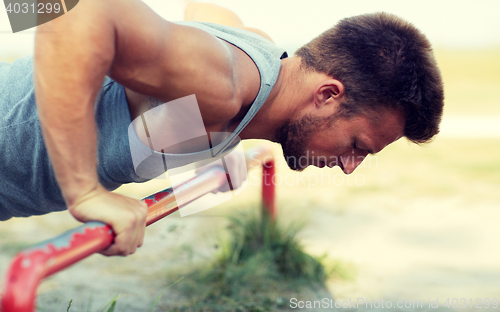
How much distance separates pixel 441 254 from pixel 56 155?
3.09m

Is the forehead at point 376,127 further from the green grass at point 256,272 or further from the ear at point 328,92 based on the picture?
the green grass at point 256,272

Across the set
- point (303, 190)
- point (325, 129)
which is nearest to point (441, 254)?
point (303, 190)

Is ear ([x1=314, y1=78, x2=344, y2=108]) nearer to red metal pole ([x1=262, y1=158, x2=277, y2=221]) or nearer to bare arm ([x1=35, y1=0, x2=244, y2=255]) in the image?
bare arm ([x1=35, y1=0, x2=244, y2=255])

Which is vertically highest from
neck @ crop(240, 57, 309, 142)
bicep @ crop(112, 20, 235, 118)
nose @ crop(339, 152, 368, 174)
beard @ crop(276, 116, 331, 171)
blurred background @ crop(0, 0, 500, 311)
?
bicep @ crop(112, 20, 235, 118)

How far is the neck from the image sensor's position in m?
1.71

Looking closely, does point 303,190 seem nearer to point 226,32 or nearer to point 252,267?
point 252,267

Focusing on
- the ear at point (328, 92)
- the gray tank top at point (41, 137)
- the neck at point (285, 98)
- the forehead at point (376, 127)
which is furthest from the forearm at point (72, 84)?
the forehead at point (376, 127)

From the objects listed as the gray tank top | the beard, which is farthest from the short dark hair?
the gray tank top

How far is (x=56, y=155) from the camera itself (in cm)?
98

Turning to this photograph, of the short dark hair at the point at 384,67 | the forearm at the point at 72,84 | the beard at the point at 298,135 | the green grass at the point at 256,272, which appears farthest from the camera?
the green grass at the point at 256,272

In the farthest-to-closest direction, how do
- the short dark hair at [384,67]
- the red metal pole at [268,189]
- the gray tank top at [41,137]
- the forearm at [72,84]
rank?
the red metal pole at [268,189]
the short dark hair at [384,67]
the gray tank top at [41,137]
the forearm at [72,84]

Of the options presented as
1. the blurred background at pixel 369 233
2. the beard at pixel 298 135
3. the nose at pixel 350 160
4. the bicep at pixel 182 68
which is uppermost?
the bicep at pixel 182 68

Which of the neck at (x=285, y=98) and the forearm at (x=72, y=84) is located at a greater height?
the forearm at (x=72, y=84)

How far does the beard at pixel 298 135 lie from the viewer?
5.84 ft
